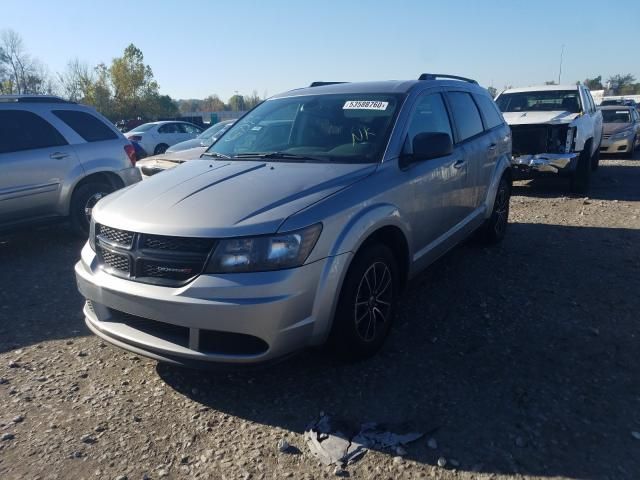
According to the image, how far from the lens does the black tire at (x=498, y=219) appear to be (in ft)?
19.3

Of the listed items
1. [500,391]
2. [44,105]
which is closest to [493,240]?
[500,391]

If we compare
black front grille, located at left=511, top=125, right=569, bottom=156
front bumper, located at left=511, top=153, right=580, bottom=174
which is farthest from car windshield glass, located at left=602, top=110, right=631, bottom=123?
front bumper, located at left=511, top=153, right=580, bottom=174

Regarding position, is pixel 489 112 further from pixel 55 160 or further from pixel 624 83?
pixel 624 83

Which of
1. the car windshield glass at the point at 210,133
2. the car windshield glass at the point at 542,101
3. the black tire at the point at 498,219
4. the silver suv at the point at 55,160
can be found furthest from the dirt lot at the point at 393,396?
the car windshield glass at the point at 542,101

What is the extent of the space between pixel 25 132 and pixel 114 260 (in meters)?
4.08

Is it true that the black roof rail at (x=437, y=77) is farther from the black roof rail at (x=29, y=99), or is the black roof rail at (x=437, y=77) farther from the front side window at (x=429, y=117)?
the black roof rail at (x=29, y=99)

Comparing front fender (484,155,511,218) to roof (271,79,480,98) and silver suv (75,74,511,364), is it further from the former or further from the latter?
roof (271,79,480,98)

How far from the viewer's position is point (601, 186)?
10.3 meters

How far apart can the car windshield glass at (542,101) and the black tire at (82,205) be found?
803 centimetres

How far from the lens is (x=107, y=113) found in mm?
60656

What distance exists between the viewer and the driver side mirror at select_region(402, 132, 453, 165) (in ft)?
11.9

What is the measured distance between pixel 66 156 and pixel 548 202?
734 cm

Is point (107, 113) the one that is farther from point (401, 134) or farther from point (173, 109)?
point (401, 134)

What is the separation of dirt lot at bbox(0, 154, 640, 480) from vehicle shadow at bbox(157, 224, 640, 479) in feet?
0.04
